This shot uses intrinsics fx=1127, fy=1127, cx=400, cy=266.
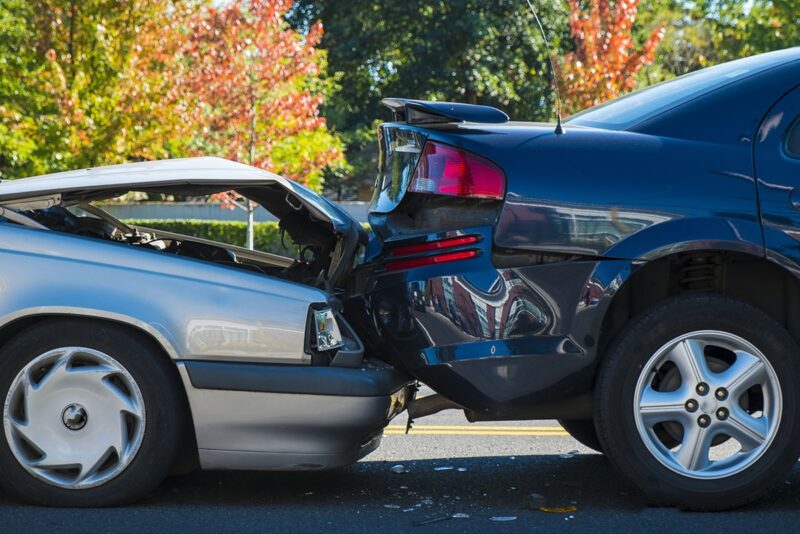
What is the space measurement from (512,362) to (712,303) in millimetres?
756

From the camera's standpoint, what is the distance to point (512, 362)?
13.3ft

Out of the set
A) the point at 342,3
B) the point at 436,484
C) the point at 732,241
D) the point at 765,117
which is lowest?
the point at 436,484

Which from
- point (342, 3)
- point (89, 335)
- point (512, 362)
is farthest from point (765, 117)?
point (342, 3)

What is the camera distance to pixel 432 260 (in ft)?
13.5

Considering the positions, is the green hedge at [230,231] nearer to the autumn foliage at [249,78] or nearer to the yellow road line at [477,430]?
the autumn foliage at [249,78]

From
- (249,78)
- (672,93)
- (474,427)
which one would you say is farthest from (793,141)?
(249,78)

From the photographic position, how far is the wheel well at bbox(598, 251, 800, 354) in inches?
168

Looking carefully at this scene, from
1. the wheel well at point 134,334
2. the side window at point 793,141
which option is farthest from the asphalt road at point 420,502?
the side window at point 793,141

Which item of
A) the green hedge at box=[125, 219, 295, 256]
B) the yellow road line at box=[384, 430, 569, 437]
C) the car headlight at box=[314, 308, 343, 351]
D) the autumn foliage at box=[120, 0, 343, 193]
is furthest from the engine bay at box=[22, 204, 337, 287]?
the green hedge at box=[125, 219, 295, 256]

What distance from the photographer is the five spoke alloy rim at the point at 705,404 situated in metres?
4.04

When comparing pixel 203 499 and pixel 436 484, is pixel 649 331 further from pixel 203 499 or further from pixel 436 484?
pixel 203 499

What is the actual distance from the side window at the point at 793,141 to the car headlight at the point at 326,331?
5.89 ft

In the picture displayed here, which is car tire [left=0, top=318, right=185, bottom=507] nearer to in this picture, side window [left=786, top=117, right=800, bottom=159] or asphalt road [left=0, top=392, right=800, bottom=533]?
asphalt road [left=0, top=392, right=800, bottom=533]

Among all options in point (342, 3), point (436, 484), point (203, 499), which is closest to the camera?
point (203, 499)
